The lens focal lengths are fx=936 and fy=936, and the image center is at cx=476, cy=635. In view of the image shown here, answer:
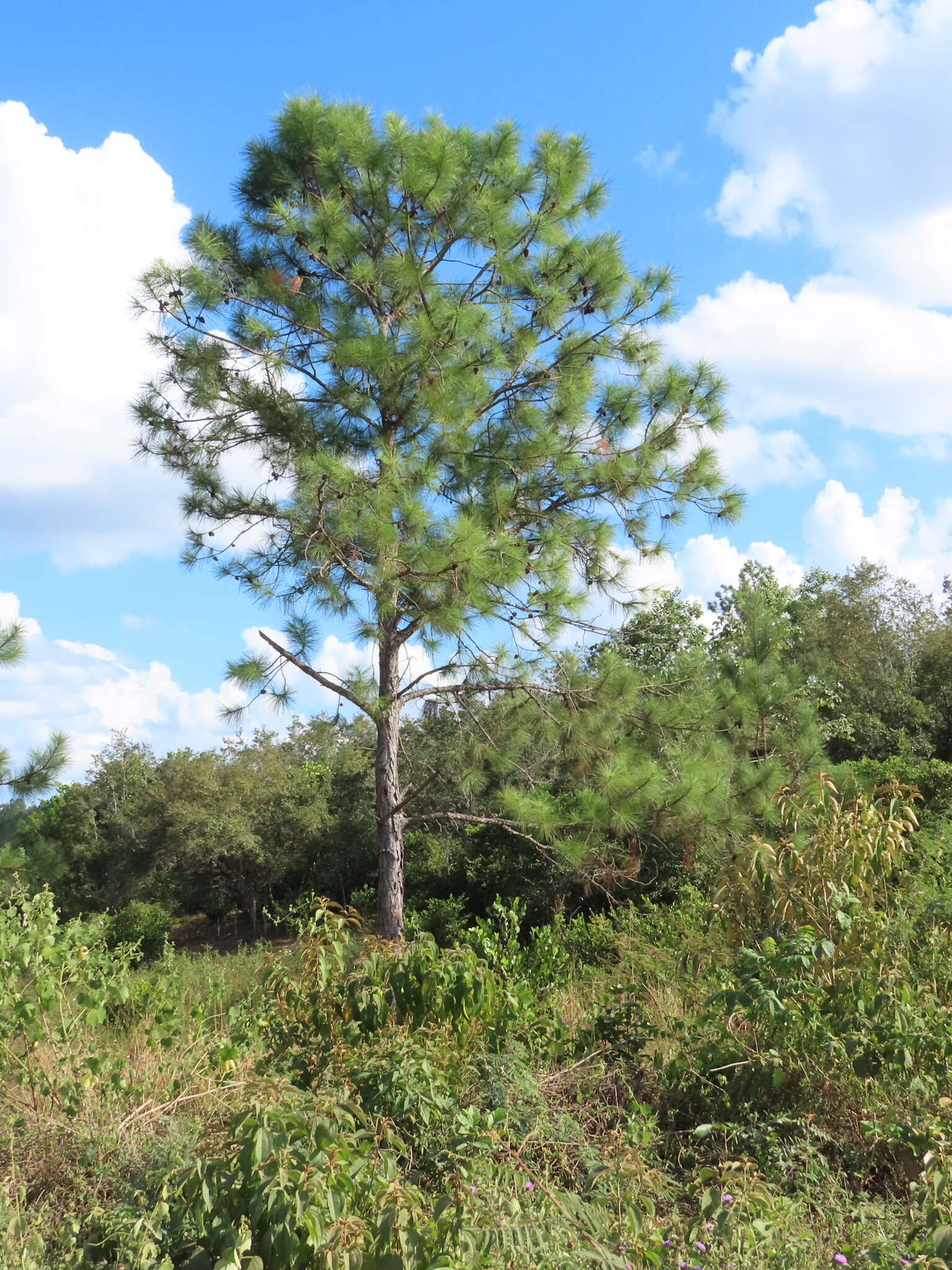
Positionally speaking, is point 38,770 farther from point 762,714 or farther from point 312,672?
point 762,714

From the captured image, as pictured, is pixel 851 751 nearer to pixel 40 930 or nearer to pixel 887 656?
pixel 887 656

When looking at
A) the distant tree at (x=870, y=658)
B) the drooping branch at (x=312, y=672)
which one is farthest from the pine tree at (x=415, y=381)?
the distant tree at (x=870, y=658)

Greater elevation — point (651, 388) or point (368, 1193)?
point (651, 388)

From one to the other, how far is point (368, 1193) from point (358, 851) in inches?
429

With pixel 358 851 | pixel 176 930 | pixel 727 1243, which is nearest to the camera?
pixel 727 1243

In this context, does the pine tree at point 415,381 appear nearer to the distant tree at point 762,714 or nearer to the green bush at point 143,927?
the distant tree at point 762,714

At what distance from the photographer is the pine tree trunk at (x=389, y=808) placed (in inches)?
275

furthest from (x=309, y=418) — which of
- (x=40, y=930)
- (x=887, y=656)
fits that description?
(x=887, y=656)

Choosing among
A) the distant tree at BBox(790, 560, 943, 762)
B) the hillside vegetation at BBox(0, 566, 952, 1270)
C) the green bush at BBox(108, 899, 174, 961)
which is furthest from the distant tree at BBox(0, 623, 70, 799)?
the distant tree at BBox(790, 560, 943, 762)

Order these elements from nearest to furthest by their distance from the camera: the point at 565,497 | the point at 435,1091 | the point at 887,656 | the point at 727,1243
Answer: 1. the point at 727,1243
2. the point at 435,1091
3. the point at 565,497
4. the point at 887,656

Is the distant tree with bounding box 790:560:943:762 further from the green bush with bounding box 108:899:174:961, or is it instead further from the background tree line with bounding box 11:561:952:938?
the green bush with bounding box 108:899:174:961

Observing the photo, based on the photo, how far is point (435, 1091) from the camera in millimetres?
3182

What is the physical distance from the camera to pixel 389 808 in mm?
7078

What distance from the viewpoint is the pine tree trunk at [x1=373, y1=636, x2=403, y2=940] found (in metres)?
6.98
